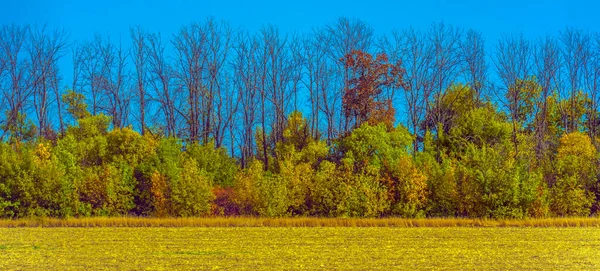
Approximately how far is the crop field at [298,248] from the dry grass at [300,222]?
55.6 inches

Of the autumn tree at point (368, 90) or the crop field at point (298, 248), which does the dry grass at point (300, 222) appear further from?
the autumn tree at point (368, 90)

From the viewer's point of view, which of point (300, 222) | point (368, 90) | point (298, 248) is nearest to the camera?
point (298, 248)

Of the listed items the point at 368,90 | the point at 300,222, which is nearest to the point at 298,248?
→ the point at 300,222

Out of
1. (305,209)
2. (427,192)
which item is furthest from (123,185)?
(427,192)

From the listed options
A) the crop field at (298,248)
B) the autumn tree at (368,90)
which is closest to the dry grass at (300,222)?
the crop field at (298,248)

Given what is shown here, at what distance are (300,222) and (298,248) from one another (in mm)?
8237

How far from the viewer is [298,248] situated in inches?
865

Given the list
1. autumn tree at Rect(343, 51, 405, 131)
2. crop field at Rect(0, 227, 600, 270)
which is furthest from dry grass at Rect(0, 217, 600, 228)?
autumn tree at Rect(343, 51, 405, 131)

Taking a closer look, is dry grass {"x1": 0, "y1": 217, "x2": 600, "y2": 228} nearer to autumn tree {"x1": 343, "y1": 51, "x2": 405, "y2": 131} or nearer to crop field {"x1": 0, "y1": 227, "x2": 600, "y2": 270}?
crop field {"x1": 0, "y1": 227, "x2": 600, "y2": 270}

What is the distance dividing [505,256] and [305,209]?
44.4 feet

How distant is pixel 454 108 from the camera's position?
5181 cm

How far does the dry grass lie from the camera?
2977cm

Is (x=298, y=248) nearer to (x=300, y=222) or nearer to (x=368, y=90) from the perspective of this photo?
(x=300, y=222)

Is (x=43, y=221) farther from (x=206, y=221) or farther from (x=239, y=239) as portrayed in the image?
(x=239, y=239)
